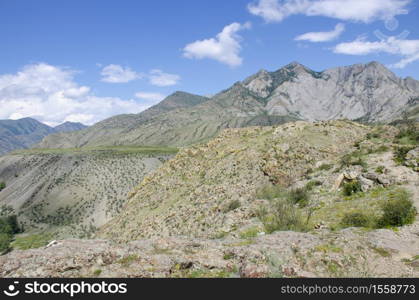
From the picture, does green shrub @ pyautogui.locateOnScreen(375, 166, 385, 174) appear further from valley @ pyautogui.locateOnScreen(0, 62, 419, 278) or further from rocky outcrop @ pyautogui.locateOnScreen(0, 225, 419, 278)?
rocky outcrop @ pyautogui.locateOnScreen(0, 225, 419, 278)

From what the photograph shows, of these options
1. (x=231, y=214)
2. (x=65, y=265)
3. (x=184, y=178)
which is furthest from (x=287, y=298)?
(x=184, y=178)

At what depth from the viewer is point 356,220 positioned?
16.0 metres

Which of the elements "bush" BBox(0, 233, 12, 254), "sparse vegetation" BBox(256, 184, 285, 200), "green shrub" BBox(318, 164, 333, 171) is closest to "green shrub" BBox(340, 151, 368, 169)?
"green shrub" BBox(318, 164, 333, 171)

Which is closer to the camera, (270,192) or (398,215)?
(398,215)

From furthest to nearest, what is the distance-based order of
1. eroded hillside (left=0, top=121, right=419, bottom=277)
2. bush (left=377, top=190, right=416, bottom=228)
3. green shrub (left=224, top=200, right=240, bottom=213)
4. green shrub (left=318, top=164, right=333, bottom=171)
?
green shrub (left=318, top=164, right=333, bottom=171), green shrub (left=224, top=200, right=240, bottom=213), bush (left=377, top=190, right=416, bottom=228), eroded hillside (left=0, top=121, right=419, bottom=277)

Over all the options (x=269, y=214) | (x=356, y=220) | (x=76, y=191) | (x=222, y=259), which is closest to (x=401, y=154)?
(x=356, y=220)

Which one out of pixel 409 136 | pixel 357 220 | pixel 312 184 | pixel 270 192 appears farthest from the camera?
pixel 409 136

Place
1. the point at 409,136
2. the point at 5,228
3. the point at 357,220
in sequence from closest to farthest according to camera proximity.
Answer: the point at 357,220, the point at 409,136, the point at 5,228

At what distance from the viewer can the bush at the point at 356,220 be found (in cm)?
1567

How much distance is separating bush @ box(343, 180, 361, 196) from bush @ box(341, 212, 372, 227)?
513 cm

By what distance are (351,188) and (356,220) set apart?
633cm

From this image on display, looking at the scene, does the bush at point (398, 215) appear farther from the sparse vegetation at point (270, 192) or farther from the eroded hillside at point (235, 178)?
the sparse vegetation at point (270, 192)

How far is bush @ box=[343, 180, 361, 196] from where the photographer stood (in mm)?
21520

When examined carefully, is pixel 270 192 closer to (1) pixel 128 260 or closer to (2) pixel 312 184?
(2) pixel 312 184
